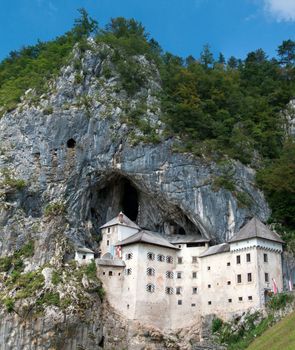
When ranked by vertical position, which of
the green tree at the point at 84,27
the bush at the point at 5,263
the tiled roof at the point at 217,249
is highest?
the green tree at the point at 84,27

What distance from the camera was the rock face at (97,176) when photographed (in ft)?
183

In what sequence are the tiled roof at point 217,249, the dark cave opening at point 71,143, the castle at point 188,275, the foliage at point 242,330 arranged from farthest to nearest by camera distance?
the dark cave opening at point 71,143, the tiled roof at point 217,249, the castle at point 188,275, the foliage at point 242,330

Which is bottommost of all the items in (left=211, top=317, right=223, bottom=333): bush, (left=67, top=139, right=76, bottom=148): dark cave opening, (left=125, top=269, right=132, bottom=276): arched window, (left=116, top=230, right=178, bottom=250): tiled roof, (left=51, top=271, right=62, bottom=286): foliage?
(left=211, top=317, right=223, bottom=333): bush

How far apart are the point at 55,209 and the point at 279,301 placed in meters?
25.2

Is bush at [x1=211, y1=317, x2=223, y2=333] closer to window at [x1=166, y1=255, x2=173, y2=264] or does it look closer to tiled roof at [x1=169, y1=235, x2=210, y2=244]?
window at [x1=166, y1=255, x2=173, y2=264]

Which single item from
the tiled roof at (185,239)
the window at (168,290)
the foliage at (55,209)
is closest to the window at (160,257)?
the tiled roof at (185,239)

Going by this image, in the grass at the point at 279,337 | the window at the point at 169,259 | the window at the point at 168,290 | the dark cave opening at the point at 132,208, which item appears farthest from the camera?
the dark cave opening at the point at 132,208

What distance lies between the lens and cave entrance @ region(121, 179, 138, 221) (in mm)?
63469

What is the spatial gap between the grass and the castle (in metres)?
4.85

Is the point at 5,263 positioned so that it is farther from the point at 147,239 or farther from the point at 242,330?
the point at 242,330

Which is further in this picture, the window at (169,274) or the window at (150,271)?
the window at (169,274)

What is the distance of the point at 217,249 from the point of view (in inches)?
2062

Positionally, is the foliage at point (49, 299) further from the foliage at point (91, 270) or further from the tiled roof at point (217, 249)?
the tiled roof at point (217, 249)

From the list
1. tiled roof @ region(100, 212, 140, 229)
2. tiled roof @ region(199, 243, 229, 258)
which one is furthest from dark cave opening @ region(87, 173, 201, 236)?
tiled roof @ region(199, 243, 229, 258)
